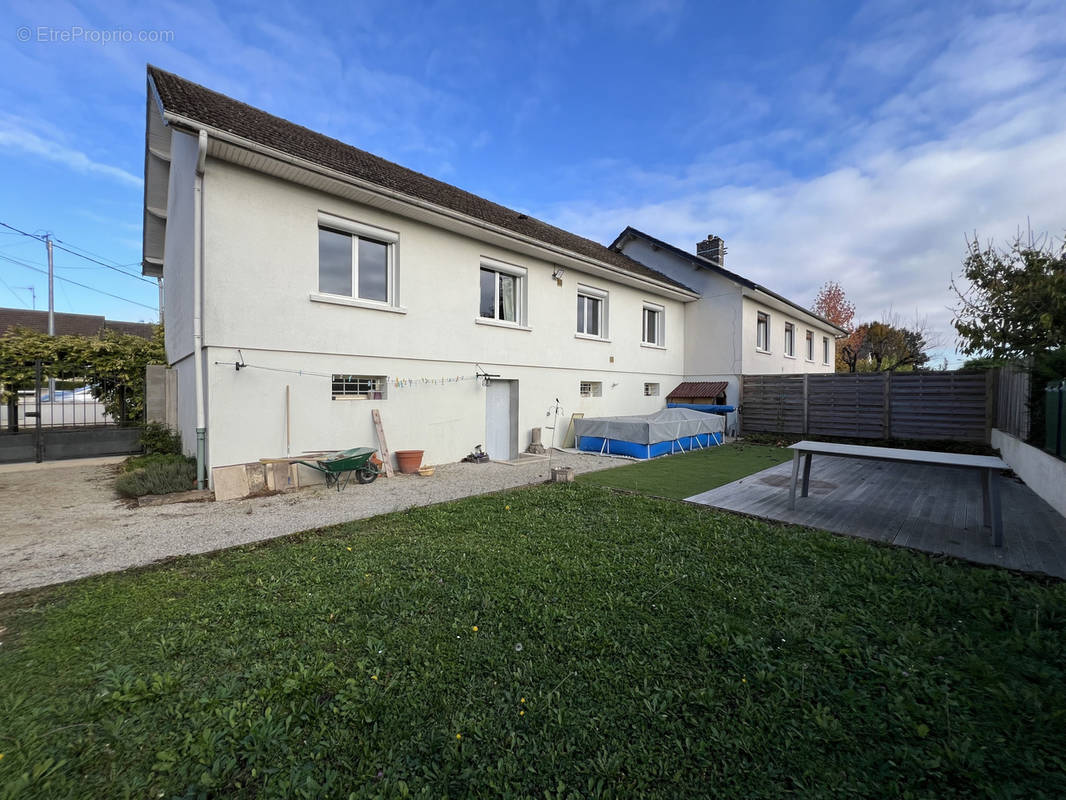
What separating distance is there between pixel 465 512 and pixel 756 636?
3.89m

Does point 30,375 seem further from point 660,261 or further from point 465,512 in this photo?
point 660,261

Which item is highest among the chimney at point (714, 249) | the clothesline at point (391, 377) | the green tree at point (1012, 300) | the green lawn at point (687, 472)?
the chimney at point (714, 249)

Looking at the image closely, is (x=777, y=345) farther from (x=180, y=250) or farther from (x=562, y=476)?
(x=180, y=250)

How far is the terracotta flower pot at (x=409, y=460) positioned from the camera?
9.05 m

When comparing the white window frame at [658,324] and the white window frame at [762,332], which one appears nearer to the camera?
the white window frame at [658,324]

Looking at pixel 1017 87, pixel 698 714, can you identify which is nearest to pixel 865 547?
pixel 698 714

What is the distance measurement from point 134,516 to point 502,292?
851 cm

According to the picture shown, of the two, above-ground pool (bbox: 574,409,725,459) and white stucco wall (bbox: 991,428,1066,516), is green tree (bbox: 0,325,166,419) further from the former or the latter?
white stucco wall (bbox: 991,428,1066,516)

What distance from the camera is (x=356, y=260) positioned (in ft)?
28.5

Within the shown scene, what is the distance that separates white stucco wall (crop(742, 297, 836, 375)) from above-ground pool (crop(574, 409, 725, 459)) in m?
5.08

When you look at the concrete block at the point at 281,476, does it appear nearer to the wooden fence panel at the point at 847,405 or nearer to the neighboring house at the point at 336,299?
the neighboring house at the point at 336,299

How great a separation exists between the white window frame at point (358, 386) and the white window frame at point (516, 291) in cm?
278

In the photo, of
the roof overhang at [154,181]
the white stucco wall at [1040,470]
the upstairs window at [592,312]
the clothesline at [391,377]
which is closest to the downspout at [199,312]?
the clothesline at [391,377]

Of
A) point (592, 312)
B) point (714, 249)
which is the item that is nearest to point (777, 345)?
point (714, 249)
